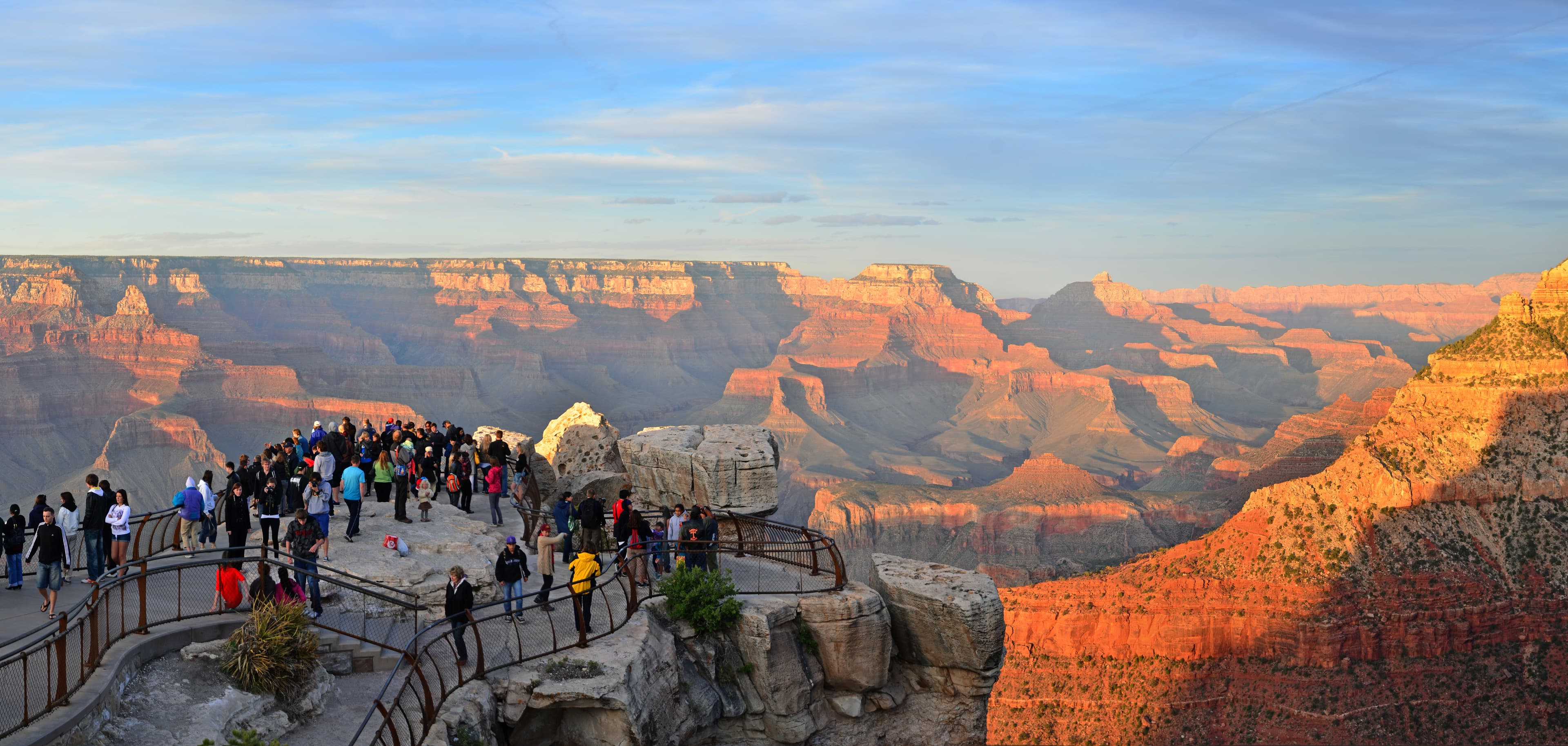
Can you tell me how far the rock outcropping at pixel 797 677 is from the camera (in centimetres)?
1856

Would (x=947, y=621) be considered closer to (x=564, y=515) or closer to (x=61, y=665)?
(x=564, y=515)

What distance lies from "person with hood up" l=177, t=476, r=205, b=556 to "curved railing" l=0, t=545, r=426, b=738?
495mm

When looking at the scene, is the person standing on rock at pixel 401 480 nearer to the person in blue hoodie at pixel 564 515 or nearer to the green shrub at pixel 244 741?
the person in blue hoodie at pixel 564 515

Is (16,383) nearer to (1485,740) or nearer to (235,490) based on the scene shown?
(235,490)

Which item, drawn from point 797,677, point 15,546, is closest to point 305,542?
point 15,546

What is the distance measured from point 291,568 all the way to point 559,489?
19645 millimetres

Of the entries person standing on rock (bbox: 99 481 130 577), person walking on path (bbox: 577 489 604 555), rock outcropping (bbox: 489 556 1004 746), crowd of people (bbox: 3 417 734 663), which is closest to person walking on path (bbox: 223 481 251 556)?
crowd of people (bbox: 3 417 734 663)

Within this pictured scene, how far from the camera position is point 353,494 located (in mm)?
23250

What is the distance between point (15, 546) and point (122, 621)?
6.12 metres

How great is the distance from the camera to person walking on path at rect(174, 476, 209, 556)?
21.6 meters

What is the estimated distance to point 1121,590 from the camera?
59156 millimetres

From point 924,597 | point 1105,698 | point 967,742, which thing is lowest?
point 1105,698

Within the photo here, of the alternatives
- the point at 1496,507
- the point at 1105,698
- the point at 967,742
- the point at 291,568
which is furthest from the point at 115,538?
the point at 1496,507

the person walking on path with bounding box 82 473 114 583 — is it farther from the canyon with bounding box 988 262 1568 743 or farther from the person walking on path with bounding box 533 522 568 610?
the canyon with bounding box 988 262 1568 743
